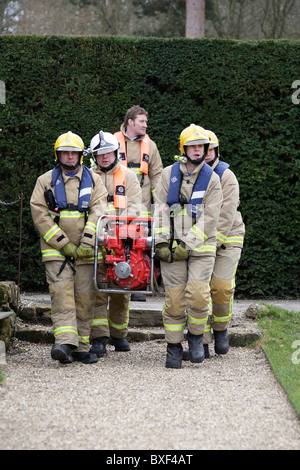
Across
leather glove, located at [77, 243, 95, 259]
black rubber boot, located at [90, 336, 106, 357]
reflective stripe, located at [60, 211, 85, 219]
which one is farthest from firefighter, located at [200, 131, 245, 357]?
reflective stripe, located at [60, 211, 85, 219]

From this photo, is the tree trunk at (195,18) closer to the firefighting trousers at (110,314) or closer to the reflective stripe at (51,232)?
the firefighting trousers at (110,314)

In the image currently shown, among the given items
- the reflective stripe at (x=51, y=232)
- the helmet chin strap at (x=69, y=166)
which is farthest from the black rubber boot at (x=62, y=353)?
the helmet chin strap at (x=69, y=166)

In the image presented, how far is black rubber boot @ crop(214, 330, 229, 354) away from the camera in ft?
23.7

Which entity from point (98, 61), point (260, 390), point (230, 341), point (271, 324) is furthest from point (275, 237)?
point (260, 390)

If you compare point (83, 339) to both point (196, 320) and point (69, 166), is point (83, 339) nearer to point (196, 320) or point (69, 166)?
point (196, 320)

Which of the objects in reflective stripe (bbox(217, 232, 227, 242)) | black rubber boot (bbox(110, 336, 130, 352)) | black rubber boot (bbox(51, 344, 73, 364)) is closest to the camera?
black rubber boot (bbox(51, 344, 73, 364))

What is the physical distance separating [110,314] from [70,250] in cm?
101

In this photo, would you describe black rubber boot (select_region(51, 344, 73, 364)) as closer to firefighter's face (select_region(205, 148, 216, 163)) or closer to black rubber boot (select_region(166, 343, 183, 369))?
black rubber boot (select_region(166, 343, 183, 369))

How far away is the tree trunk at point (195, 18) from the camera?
1628cm

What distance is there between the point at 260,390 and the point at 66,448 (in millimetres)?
2067

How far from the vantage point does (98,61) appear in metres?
9.69

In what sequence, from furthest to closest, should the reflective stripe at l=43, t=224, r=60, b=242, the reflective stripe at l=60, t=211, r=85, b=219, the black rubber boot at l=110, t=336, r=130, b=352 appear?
1. the black rubber boot at l=110, t=336, r=130, b=352
2. the reflective stripe at l=60, t=211, r=85, b=219
3. the reflective stripe at l=43, t=224, r=60, b=242
